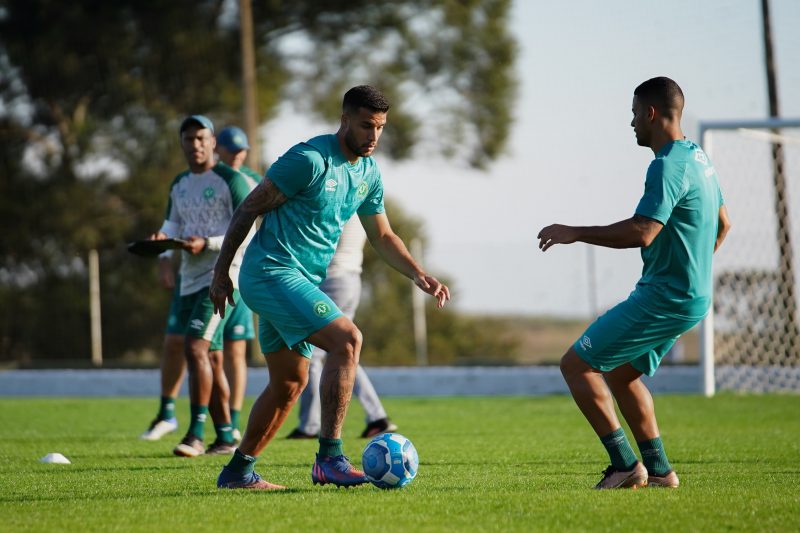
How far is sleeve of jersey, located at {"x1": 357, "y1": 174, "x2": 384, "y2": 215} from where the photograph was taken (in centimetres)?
651

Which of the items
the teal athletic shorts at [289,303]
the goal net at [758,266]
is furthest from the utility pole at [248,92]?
the teal athletic shorts at [289,303]

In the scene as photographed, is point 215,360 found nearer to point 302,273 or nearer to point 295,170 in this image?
point 302,273

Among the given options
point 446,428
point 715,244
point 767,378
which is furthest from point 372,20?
point 715,244

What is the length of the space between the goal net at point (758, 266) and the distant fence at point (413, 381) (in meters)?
0.72

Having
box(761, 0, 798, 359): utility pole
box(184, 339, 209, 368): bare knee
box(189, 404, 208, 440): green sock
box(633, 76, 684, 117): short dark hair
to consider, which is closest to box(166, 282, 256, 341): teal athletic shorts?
box(184, 339, 209, 368): bare knee

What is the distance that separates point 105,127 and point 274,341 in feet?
71.8

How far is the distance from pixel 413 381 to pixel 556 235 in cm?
1151

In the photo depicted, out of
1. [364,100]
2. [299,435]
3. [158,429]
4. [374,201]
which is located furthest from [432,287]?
[158,429]

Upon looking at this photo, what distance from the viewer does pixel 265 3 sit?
26.8m

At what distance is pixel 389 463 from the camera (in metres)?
6.11

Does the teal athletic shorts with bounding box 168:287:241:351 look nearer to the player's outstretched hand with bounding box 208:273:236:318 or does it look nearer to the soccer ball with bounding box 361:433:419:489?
the player's outstretched hand with bounding box 208:273:236:318

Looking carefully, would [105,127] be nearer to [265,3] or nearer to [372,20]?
[265,3]

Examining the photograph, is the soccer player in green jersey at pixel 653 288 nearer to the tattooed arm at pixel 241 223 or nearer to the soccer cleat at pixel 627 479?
the soccer cleat at pixel 627 479

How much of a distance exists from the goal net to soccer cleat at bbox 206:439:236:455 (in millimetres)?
8268
